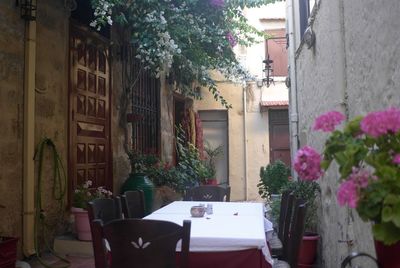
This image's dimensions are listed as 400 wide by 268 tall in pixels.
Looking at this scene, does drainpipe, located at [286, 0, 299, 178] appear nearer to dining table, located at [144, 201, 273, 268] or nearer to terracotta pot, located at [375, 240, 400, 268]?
dining table, located at [144, 201, 273, 268]

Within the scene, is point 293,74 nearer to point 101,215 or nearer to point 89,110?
point 89,110

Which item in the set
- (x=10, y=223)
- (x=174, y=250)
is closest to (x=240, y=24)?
(x=10, y=223)

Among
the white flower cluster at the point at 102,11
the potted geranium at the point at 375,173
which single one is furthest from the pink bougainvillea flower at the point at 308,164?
the white flower cluster at the point at 102,11

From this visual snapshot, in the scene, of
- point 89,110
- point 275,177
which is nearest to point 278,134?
point 275,177

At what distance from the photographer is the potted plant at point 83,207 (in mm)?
4910

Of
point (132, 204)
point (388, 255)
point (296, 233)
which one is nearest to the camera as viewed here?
point (388, 255)

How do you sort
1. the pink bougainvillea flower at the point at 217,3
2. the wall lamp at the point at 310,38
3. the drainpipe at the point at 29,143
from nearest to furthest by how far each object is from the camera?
1. the drainpipe at the point at 29,143
2. the wall lamp at the point at 310,38
3. the pink bougainvillea flower at the point at 217,3

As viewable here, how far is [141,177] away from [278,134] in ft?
18.7

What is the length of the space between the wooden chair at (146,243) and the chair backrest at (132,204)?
1440 millimetres

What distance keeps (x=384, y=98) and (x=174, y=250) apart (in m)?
1.35

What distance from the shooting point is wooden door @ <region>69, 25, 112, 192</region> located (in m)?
5.41

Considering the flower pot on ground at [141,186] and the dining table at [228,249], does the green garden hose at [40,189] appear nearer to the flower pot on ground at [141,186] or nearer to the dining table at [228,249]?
the flower pot on ground at [141,186]

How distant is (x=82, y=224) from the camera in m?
4.93

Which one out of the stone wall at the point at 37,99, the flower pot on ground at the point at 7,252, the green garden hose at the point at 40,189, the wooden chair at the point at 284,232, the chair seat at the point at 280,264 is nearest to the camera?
the chair seat at the point at 280,264
